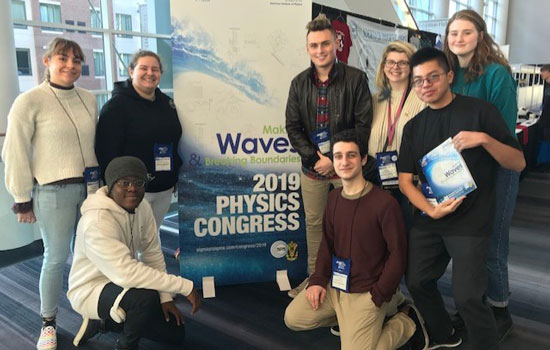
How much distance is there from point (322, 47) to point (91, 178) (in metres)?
1.40

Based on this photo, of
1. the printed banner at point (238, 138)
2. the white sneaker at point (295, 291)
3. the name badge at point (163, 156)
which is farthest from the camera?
the white sneaker at point (295, 291)

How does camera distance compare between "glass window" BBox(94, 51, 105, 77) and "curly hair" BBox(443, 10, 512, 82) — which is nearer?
"curly hair" BBox(443, 10, 512, 82)

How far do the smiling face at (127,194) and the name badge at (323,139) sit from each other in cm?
99

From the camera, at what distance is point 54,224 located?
2225mm

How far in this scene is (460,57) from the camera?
2201 millimetres

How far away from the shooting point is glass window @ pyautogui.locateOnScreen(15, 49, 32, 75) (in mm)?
4055

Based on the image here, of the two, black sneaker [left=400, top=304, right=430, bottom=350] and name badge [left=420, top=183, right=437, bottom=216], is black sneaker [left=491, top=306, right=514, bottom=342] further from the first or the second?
name badge [left=420, top=183, right=437, bottom=216]

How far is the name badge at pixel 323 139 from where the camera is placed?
A: 247cm

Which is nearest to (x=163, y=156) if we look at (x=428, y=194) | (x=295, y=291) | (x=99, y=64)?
(x=295, y=291)

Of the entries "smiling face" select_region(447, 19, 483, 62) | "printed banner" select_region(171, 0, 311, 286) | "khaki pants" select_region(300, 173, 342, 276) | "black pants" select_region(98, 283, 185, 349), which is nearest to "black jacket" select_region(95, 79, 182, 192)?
"printed banner" select_region(171, 0, 311, 286)

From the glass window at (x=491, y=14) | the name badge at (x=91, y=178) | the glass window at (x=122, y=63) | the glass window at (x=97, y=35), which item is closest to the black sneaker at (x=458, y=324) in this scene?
the name badge at (x=91, y=178)

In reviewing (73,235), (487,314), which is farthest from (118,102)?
(487,314)

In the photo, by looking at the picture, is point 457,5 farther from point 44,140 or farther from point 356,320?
point 44,140

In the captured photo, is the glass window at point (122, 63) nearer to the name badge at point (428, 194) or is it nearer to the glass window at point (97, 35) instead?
the glass window at point (97, 35)
